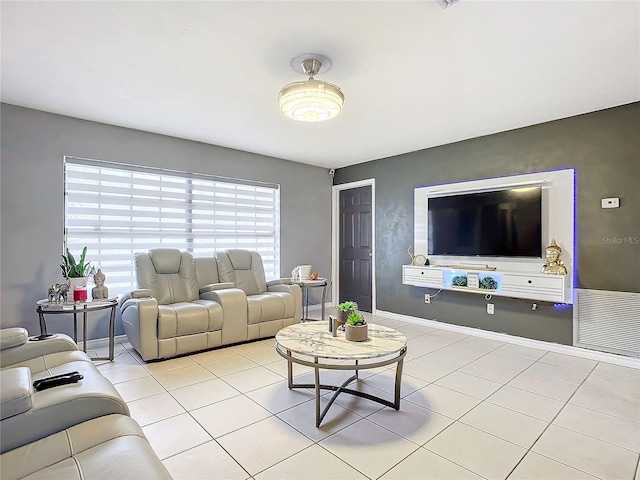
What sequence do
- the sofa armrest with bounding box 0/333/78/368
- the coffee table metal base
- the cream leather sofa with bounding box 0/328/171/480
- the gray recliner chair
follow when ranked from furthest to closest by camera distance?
the gray recliner chair < the coffee table metal base < the sofa armrest with bounding box 0/333/78/368 < the cream leather sofa with bounding box 0/328/171/480

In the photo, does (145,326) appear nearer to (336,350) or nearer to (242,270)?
(242,270)

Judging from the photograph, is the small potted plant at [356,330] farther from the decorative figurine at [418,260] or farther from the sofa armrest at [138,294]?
the decorative figurine at [418,260]

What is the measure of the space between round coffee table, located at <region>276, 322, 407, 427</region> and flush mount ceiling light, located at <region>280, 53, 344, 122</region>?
167 cm

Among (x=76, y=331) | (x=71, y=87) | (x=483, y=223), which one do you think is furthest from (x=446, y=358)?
(x=71, y=87)

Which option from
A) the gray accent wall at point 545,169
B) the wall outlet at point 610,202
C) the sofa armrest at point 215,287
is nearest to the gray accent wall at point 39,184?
the sofa armrest at point 215,287

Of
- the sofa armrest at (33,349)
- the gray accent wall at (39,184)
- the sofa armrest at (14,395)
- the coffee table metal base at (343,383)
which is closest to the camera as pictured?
the sofa armrest at (14,395)

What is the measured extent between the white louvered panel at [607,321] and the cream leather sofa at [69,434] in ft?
12.9

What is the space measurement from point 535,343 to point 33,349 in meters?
4.46

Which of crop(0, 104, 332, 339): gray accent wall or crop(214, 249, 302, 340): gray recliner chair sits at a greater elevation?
crop(0, 104, 332, 339): gray accent wall

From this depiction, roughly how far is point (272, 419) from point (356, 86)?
8.59ft

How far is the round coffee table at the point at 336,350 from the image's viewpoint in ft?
7.06

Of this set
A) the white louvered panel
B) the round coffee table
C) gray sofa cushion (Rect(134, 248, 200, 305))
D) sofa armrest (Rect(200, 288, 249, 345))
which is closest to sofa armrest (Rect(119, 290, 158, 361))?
gray sofa cushion (Rect(134, 248, 200, 305))

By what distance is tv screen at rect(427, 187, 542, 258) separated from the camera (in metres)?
3.81

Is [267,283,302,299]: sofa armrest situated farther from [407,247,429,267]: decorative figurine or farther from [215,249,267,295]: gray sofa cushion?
[407,247,429,267]: decorative figurine
